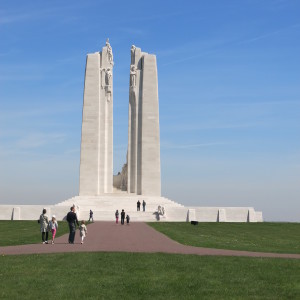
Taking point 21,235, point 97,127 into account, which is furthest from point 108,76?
point 21,235

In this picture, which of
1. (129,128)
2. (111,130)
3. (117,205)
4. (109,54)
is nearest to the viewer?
(117,205)

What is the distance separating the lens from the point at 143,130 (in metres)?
57.1

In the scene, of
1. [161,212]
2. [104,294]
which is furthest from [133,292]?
[161,212]

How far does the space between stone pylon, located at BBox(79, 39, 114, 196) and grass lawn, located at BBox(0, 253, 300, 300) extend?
42.5 m

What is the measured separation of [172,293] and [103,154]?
49.2 m

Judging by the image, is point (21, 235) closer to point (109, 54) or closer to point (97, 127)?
point (97, 127)

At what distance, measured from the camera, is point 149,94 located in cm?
5772

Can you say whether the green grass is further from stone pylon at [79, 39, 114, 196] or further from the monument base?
stone pylon at [79, 39, 114, 196]

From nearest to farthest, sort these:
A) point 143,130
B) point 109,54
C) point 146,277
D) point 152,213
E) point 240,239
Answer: point 146,277 → point 240,239 → point 152,213 → point 143,130 → point 109,54

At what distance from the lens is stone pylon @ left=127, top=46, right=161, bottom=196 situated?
187 ft

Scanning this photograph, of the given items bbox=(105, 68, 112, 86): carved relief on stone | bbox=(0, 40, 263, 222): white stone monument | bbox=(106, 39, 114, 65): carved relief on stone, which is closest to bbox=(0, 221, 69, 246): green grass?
bbox=(0, 40, 263, 222): white stone monument

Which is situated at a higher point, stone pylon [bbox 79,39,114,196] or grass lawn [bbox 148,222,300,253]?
stone pylon [bbox 79,39,114,196]

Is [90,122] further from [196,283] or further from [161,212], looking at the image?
[196,283]

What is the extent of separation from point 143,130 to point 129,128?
1851 mm
